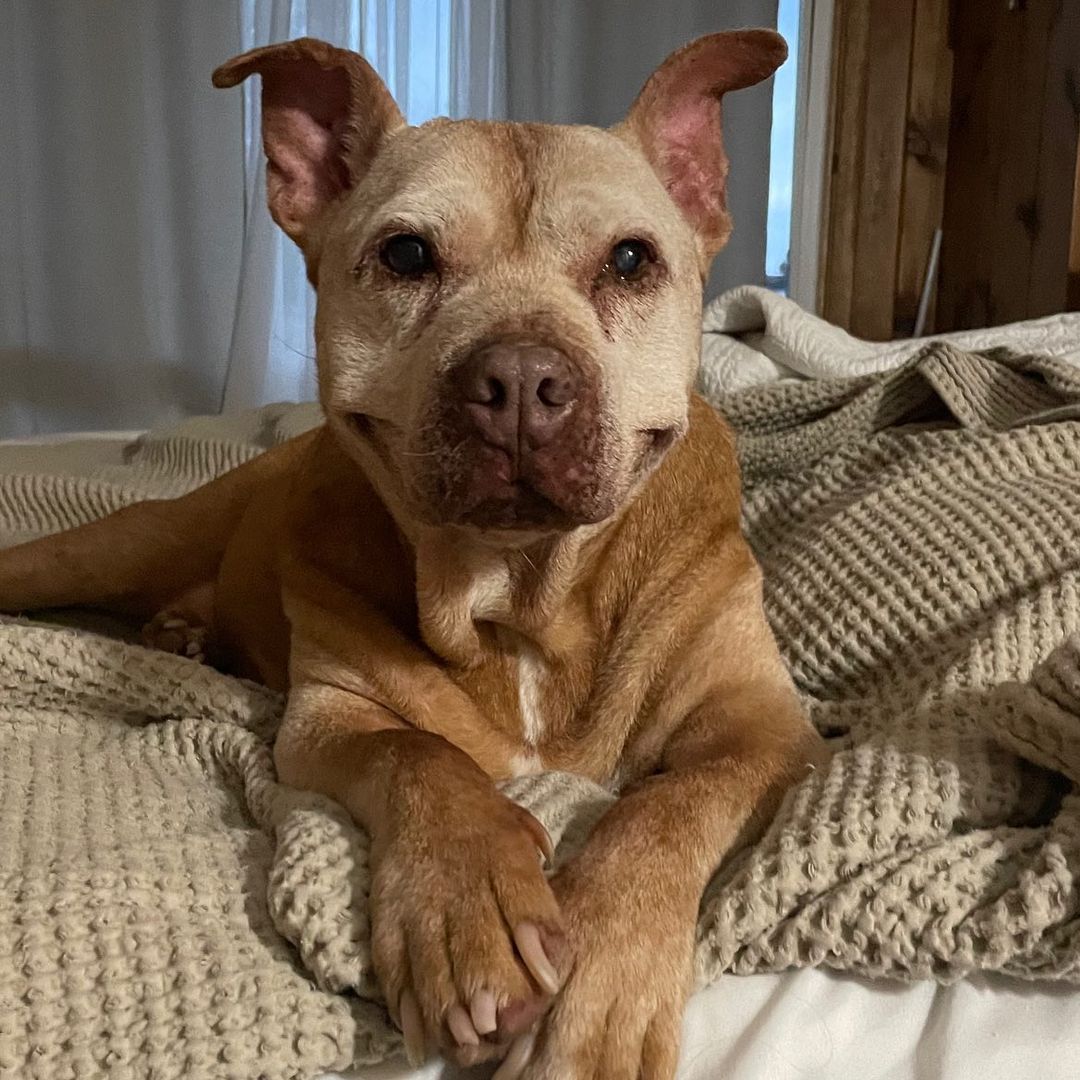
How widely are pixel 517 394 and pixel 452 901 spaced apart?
19.2 inches

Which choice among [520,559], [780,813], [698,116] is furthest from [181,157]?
[780,813]

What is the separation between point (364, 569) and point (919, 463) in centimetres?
86

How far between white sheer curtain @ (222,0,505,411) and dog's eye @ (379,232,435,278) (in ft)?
9.00

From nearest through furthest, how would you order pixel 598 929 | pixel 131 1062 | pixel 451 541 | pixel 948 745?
pixel 131 1062 → pixel 598 929 → pixel 948 745 → pixel 451 541

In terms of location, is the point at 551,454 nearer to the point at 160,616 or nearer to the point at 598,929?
the point at 598,929

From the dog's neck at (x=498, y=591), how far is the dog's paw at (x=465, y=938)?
43 cm

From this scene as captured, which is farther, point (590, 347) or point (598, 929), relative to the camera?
point (590, 347)

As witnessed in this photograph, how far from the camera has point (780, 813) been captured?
1040 mm

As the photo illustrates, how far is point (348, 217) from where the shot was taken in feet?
4.72

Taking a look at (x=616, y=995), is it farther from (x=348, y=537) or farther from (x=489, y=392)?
(x=348, y=537)

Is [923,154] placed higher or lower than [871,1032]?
higher

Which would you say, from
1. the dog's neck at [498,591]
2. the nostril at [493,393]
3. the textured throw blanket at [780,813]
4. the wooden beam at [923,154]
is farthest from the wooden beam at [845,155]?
the nostril at [493,393]

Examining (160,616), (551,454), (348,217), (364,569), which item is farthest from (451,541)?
(160,616)

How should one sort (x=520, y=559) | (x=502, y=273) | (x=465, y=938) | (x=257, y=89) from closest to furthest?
(x=465, y=938)
(x=502, y=273)
(x=520, y=559)
(x=257, y=89)
